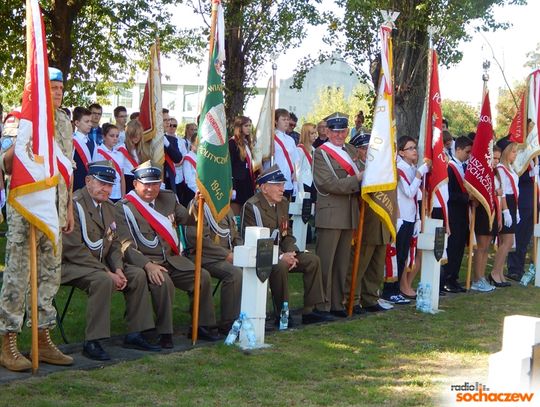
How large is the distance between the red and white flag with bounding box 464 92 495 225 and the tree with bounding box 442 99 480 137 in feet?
115

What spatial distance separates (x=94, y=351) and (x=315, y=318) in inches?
114

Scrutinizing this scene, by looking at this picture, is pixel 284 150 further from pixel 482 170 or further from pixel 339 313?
pixel 339 313

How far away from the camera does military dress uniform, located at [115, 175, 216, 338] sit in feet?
26.0

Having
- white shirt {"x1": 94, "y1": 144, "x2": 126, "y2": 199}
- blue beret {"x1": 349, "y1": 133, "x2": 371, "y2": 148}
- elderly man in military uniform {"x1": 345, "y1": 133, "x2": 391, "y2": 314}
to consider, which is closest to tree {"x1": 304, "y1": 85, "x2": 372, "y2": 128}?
white shirt {"x1": 94, "y1": 144, "x2": 126, "y2": 199}

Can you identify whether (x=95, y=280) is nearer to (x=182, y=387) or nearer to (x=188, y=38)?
(x=182, y=387)

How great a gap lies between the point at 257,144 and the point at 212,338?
4663 millimetres

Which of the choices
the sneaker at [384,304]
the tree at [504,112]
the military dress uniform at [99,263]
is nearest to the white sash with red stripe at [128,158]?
the sneaker at [384,304]

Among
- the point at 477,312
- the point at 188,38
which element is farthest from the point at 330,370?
the point at 188,38

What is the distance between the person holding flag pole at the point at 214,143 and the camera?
8.36m

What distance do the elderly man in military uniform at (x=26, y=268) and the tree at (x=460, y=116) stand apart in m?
41.1

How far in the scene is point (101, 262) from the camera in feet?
25.6

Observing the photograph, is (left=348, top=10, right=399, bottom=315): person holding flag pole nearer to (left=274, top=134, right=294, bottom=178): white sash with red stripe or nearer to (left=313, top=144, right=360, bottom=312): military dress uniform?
(left=313, top=144, right=360, bottom=312): military dress uniform

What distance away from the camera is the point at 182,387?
6695 mm

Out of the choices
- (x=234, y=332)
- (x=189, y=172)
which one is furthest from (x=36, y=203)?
(x=189, y=172)
